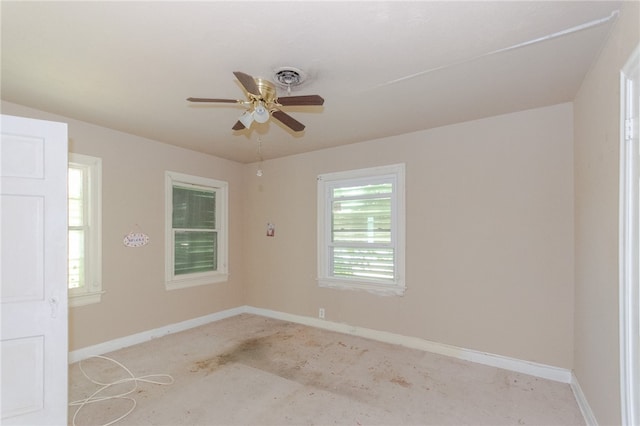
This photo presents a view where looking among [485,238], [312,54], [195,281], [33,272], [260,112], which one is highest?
A: [312,54]

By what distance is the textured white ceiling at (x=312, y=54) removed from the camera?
170cm

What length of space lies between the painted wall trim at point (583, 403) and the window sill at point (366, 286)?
170cm

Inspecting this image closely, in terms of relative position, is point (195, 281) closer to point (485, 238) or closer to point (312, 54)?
point (312, 54)

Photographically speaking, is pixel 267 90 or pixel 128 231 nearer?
pixel 267 90

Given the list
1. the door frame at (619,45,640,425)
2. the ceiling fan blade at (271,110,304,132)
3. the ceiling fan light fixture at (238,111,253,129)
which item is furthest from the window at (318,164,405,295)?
the door frame at (619,45,640,425)

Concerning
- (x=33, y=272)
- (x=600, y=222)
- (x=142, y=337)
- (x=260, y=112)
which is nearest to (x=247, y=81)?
(x=260, y=112)

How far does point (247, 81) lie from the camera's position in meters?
1.80

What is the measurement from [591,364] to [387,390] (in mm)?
1525

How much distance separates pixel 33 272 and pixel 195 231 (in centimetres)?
270

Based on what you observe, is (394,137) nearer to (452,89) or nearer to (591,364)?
(452,89)

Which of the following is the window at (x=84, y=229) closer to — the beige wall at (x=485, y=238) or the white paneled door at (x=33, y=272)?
the white paneled door at (x=33, y=272)

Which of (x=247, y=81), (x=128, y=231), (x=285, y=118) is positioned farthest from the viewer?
(x=128, y=231)

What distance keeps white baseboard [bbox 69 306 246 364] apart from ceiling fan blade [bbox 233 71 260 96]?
Result: 3382 mm

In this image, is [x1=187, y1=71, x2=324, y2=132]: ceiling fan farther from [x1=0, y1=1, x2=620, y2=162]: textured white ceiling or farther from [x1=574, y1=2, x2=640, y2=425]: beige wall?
[x1=574, y1=2, x2=640, y2=425]: beige wall
